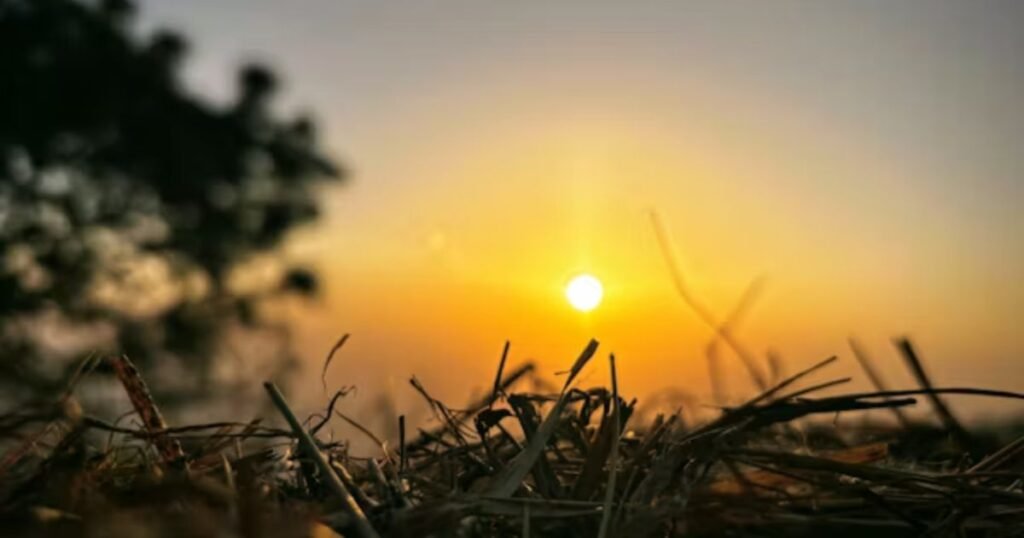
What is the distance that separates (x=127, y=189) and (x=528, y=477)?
14.6m

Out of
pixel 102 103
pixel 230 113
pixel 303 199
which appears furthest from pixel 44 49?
pixel 303 199

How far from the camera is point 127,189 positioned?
14.5 metres

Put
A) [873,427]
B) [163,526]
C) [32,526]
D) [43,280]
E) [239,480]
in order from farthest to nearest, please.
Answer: [43,280] → [873,427] → [239,480] → [32,526] → [163,526]

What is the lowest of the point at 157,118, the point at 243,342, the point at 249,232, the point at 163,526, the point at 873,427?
the point at 163,526

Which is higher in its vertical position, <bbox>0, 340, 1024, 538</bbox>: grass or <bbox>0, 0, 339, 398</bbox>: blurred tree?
<bbox>0, 0, 339, 398</bbox>: blurred tree

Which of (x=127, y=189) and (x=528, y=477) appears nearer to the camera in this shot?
(x=528, y=477)

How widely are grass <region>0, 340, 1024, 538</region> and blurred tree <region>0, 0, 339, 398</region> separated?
12.2 m

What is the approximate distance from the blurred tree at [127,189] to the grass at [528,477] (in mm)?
12244

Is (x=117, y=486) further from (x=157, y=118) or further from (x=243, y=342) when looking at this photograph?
(x=157, y=118)

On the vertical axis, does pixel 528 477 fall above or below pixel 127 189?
below

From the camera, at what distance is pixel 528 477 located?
3.40 ft

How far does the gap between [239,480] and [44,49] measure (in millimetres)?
14278

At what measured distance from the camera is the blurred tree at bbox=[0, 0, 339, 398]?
13.2m

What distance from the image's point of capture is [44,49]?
13.5 meters
